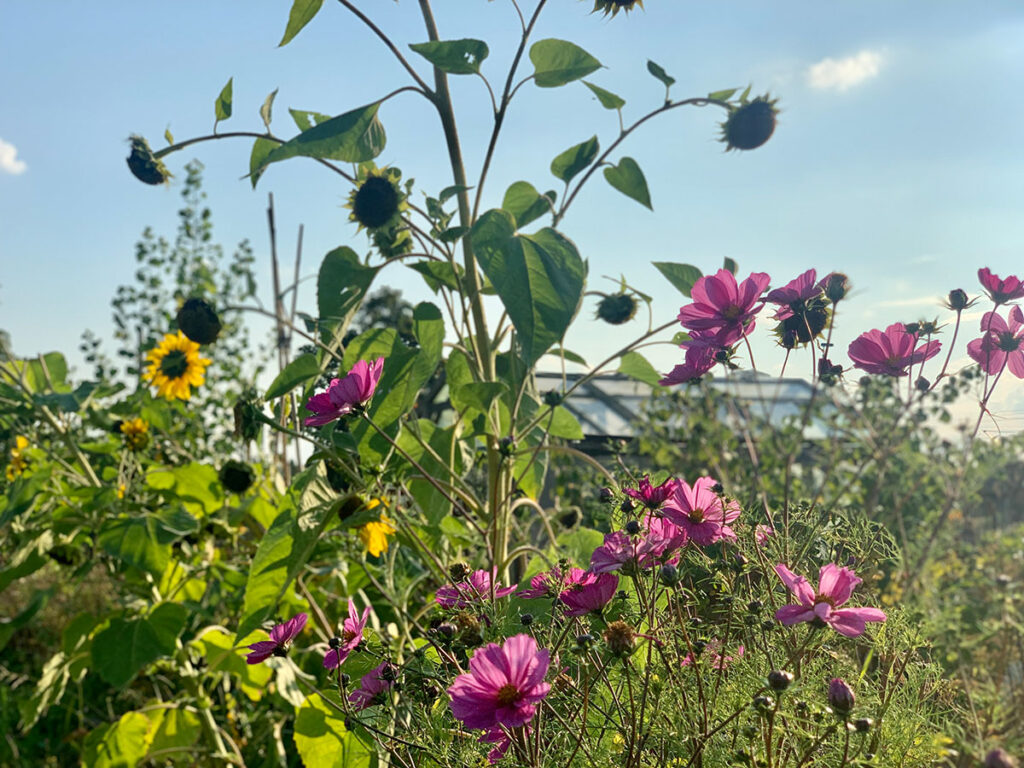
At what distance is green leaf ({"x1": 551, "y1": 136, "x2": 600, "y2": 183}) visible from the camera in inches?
35.2

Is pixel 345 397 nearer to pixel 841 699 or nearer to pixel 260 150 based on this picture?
pixel 841 699

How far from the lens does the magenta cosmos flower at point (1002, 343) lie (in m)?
0.56

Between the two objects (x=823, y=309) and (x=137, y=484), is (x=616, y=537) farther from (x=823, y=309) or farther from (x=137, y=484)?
(x=137, y=484)

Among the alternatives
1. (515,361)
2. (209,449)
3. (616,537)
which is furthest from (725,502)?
(209,449)

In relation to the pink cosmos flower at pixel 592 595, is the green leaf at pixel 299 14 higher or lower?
higher

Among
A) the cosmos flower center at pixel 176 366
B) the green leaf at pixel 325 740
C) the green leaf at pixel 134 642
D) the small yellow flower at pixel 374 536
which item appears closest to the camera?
the green leaf at pixel 325 740

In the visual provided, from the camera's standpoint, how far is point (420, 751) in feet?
1.54

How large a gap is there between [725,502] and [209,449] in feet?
7.24

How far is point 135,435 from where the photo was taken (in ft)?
5.06

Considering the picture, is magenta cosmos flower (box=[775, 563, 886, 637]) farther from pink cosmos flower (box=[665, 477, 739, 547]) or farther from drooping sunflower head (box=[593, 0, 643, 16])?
drooping sunflower head (box=[593, 0, 643, 16])

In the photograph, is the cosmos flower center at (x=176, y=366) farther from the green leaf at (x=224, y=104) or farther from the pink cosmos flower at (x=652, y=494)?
the pink cosmos flower at (x=652, y=494)

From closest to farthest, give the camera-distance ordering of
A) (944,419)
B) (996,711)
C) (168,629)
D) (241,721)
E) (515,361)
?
(996,711) < (515,361) < (168,629) < (241,721) < (944,419)

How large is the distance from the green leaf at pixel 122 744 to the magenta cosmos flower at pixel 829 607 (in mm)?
1156

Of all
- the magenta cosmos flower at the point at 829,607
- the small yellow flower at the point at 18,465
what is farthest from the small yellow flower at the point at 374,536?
the small yellow flower at the point at 18,465
